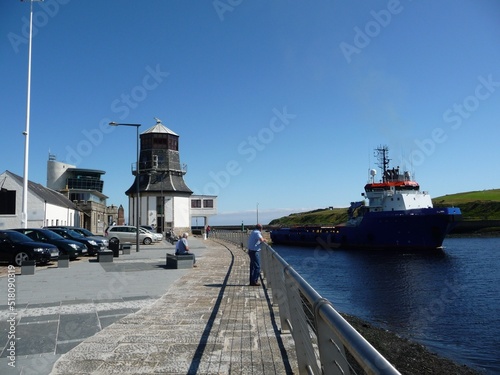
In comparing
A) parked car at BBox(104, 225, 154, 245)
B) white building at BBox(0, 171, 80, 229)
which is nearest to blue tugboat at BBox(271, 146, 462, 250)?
parked car at BBox(104, 225, 154, 245)

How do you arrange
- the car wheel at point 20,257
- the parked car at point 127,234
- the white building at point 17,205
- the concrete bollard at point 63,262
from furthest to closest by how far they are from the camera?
the white building at point 17,205 → the parked car at point 127,234 → the car wheel at point 20,257 → the concrete bollard at point 63,262

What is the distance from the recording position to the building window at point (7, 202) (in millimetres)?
36031

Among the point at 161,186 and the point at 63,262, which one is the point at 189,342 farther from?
the point at 161,186

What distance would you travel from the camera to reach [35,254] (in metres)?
14.7

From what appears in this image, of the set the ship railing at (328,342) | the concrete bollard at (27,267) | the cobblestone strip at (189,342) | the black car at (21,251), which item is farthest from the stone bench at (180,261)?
the ship railing at (328,342)

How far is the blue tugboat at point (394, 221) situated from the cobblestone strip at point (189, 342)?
125 ft

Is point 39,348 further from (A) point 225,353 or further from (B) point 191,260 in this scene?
(B) point 191,260

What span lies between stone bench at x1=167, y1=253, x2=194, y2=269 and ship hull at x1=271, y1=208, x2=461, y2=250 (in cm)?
3387

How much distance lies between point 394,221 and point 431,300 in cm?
2843

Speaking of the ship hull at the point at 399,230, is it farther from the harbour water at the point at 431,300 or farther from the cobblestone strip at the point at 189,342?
the cobblestone strip at the point at 189,342

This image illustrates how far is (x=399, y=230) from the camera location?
1708 inches

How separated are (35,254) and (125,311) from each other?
9.37 m

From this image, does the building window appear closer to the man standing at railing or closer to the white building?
the white building

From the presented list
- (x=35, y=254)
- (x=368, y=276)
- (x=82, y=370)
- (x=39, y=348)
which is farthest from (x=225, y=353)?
(x=368, y=276)
